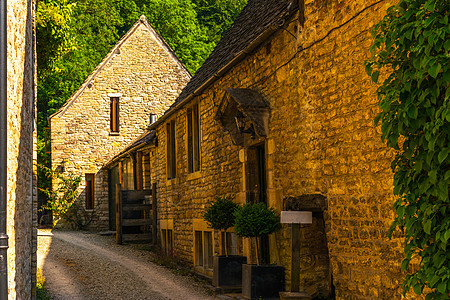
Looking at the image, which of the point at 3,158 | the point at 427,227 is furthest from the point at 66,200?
the point at 427,227

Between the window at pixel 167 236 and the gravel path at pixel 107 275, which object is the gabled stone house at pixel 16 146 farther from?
the window at pixel 167 236

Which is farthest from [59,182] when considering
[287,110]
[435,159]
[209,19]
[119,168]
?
[435,159]

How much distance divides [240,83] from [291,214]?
3.78m

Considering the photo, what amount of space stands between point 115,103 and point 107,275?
14.7 m

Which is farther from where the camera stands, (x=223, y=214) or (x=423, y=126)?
(x=223, y=214)

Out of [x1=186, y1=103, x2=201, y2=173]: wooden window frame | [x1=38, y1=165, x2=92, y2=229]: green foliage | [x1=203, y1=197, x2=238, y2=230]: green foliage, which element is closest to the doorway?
[x1=203, y1=197, x2=238, y2=230]: green foliage

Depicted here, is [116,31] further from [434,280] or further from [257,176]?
[434,280]

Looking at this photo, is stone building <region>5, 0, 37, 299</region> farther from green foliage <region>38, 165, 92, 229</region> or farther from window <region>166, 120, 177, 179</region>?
green foliage <region>38, 165, 92, 229</region>

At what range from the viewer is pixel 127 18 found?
123ft

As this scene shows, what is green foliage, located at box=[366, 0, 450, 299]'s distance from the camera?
4.84 m

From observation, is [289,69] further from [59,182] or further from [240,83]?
[59,182]

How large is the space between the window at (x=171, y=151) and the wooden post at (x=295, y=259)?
350 inches

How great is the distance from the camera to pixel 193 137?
14.6 metres

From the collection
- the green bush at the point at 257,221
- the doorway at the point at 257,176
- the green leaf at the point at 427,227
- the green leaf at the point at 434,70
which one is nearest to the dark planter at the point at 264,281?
the green bush at the point at 257,221
